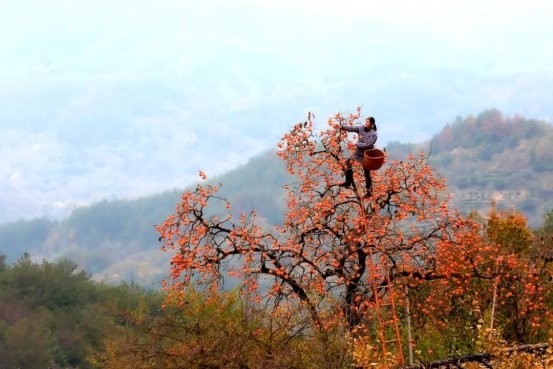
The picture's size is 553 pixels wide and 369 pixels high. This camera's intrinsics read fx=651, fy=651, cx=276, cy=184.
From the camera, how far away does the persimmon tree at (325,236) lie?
602 inches

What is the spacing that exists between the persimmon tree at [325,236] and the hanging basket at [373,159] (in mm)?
2116

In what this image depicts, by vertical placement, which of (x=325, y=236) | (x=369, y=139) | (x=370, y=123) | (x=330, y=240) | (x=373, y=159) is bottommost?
(x=330, y=240)

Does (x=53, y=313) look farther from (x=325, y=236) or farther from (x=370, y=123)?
(x=370, y=123)

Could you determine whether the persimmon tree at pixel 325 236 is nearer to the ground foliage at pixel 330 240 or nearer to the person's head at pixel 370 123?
the ground foliage at pixel 330 240

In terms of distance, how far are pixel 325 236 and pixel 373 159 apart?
4.76 metres

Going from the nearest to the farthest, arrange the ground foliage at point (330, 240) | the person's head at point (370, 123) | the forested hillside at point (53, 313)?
the person's head at point (370, 123) < the ground foliage at point (330, 240) < the forested hillside at point (53, 313)

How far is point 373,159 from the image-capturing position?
40.7 feet

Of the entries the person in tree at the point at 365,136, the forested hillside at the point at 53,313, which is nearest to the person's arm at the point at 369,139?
the person in tree at the point at 365,136

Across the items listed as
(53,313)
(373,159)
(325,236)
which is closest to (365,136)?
(373,159)

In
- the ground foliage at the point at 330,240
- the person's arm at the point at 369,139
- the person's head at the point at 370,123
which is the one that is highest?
the person's head at the point at 370,123

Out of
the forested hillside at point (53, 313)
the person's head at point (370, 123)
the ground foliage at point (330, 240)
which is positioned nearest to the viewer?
the person's head at point (370, 123)

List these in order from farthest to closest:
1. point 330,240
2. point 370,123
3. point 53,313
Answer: point 53,313 < point 330,240 < point 370,123

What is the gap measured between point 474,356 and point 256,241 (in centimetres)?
549

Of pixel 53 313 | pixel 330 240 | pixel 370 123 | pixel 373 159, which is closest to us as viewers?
pixel 373 159
